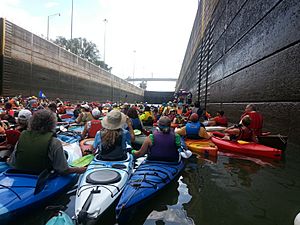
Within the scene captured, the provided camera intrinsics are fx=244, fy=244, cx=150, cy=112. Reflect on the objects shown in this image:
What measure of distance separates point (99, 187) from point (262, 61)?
23.1 ft

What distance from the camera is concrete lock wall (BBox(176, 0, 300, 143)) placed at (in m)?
6.12

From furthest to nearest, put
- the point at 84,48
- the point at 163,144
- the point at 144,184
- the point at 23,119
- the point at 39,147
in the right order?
1. the point at 84,48
2. the point at 163,144
3. the point at 23,119
4. the point at 144,184
5. the point at 39,147

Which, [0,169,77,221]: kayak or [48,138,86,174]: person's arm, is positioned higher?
[48,138,86,174]: person's arm

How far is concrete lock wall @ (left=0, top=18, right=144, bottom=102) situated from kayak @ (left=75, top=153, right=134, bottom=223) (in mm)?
18526

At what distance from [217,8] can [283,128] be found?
37.7 ft

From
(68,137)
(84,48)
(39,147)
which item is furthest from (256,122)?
(84,48)

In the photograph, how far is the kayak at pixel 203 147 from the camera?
6.73 m

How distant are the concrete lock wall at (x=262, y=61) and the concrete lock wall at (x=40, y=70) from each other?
16.1 meters

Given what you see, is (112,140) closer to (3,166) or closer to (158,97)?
(3,166)

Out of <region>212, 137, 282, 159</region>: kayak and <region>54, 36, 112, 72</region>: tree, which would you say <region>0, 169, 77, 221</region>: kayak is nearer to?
<region>212, 137, 282, 159</region>: kayak

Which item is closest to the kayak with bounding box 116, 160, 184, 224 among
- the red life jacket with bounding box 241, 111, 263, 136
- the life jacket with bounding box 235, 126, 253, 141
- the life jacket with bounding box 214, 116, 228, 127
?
the life jacket with bounding box 235, 126, 253, 141

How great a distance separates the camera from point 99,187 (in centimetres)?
322

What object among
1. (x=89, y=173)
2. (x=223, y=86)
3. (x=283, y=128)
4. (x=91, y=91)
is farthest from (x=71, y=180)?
(x=91, y=91)

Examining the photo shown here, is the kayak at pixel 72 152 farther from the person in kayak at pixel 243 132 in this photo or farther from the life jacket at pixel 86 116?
the person in kayak at pixel 243 132
